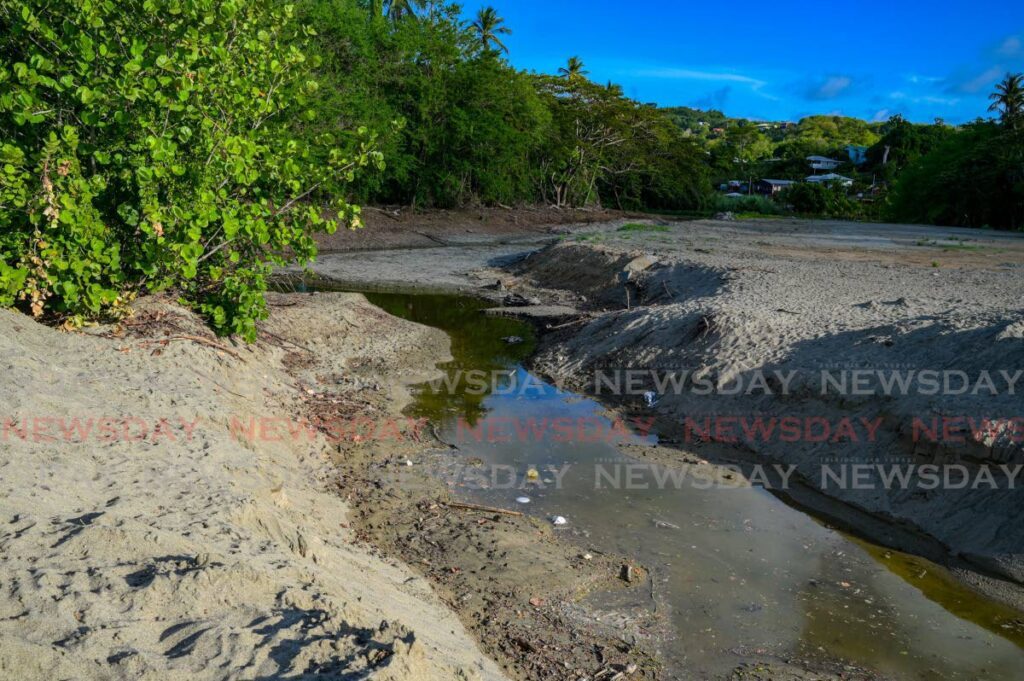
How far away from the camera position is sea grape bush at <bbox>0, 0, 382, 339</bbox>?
7.22 metres

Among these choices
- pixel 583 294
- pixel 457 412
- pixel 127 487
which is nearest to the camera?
pixel 127 487

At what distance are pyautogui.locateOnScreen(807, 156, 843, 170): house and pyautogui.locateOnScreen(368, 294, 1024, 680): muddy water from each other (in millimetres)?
86603

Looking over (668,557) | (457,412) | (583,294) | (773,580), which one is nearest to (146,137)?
(457,412)

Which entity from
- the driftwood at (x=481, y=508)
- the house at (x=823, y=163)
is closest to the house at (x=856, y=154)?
the house at (x=823, y=163)

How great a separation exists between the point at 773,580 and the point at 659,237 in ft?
73.2

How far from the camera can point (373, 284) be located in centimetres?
2042

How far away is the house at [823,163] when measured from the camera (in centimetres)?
8754

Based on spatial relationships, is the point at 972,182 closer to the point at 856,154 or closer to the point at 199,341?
the point at 199,341

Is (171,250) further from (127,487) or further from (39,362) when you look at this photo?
(127,487)

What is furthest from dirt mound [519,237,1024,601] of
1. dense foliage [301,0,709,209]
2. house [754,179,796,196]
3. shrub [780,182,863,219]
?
house [754,179,796,196]

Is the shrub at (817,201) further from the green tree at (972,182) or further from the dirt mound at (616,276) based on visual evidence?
the dirt mound at (616,276)

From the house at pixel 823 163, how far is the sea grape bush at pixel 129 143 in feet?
286

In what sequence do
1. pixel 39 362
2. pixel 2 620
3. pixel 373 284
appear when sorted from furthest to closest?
1. pixel 373 284
2. pixel 39 362
3. pixel 2 620

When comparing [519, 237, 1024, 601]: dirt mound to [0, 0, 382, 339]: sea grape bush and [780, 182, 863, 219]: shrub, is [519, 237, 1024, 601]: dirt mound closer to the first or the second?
[0, 0, 382, 339]: sea grape bush
